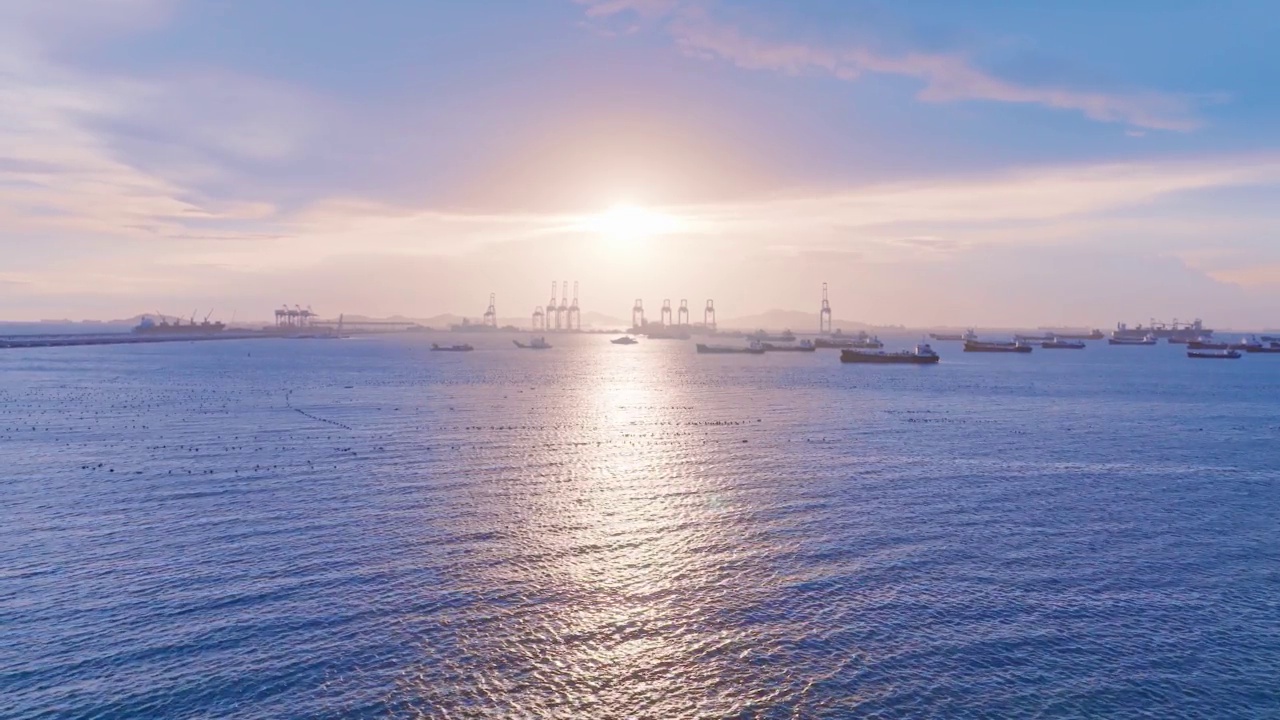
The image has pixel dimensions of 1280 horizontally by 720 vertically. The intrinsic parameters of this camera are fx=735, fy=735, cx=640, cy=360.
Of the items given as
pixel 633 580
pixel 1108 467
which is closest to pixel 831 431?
pixel 1108 467

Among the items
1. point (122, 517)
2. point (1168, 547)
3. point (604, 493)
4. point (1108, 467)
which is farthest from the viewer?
point (1108, 467)

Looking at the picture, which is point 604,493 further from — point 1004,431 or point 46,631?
point 1004,431

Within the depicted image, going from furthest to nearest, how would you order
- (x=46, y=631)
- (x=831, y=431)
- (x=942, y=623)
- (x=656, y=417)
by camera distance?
(x=656, y=417) < (x=831, y=431) < (x=942, y=623) < (x=46, y=631)

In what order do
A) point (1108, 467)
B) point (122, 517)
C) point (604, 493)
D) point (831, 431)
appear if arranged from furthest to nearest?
point (831, 431), point (1108, 467), point (604, 493), point (122, 517)

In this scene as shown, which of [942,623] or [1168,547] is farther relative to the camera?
[1168,547]

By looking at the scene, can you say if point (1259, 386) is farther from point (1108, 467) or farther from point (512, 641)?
point (512, 641)

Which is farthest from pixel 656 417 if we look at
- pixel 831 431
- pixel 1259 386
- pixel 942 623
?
pixel 1259 386
